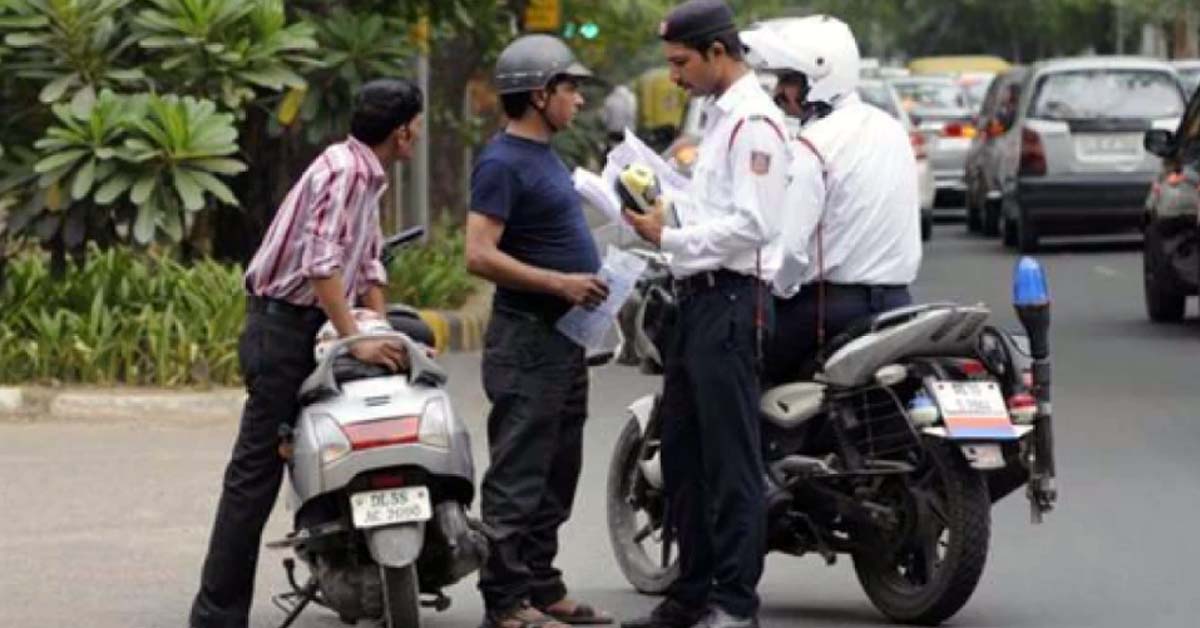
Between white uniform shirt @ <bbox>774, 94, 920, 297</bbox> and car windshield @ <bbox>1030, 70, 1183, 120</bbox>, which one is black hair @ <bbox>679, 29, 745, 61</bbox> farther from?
car windshield @ <bbox>1030, 70, 1183, 120</bbox>

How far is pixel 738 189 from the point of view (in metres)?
9.20

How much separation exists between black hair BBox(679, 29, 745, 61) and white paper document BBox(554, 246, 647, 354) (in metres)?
0.67

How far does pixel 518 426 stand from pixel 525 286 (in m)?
0.42

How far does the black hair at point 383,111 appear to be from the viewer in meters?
9.36

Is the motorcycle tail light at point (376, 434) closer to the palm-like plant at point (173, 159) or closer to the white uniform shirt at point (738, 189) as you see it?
the white uniform shirt at point (738, 189)

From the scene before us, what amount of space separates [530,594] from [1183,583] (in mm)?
Result: 2251

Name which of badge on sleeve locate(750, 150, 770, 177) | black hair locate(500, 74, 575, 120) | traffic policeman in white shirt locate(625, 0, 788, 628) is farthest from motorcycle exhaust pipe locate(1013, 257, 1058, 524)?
black hair locate(500, 74, 575, 120)

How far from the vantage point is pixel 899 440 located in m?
9.66

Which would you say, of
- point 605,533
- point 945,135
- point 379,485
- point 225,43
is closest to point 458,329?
point 225,43

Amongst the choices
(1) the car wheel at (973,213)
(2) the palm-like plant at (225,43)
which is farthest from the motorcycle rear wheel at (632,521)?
(1) the car wheel at (973,213)

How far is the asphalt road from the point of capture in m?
10.3

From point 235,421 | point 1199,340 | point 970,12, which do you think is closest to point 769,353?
point 235,421

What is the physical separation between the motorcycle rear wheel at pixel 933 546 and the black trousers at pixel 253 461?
1811mm

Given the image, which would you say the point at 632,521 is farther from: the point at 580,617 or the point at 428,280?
the point at 428,280
